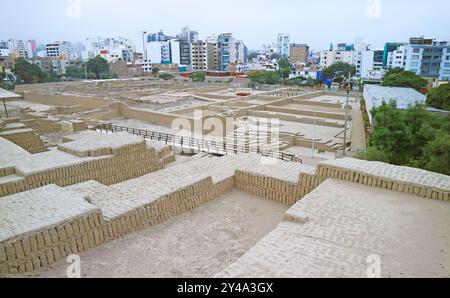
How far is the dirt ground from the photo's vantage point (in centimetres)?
490

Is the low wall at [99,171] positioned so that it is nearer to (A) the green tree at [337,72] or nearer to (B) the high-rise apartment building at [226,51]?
(A) the green tree at [337,72]

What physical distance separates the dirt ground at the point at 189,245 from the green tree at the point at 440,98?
58.2 feet

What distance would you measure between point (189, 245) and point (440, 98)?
817 inches

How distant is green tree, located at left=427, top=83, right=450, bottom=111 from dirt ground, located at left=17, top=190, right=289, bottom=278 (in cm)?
1774

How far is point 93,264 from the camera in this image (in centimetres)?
494

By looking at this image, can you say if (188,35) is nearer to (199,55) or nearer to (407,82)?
(199,55)

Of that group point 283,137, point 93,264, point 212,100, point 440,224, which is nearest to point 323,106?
point 212,100

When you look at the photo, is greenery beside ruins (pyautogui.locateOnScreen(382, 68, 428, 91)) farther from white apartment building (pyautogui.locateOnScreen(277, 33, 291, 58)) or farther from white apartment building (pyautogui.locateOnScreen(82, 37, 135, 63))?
white apartment building (pyautogui.locateOnScreen(277, 33, 291, 58))

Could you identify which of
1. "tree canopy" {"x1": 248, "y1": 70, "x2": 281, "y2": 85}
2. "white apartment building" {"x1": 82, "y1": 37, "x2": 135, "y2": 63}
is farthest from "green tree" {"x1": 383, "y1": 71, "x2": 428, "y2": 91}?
"white apartment building" {"x1": 82, "y1": 37, "x2": 135, "y2": 63}

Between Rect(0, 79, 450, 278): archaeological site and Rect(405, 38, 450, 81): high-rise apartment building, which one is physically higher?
Rect(405, 38, 450, 81): high-rise apartment building

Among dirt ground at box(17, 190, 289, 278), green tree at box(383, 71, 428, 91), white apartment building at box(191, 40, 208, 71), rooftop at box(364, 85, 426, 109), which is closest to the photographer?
dirt ground at box(17, 190, 289, 278)

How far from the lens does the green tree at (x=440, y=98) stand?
1999 centimetres

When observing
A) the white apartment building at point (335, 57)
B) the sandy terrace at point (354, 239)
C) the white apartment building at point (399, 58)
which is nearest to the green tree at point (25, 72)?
the sandy terrace at point (354, 239)

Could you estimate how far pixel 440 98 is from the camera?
20.4m
